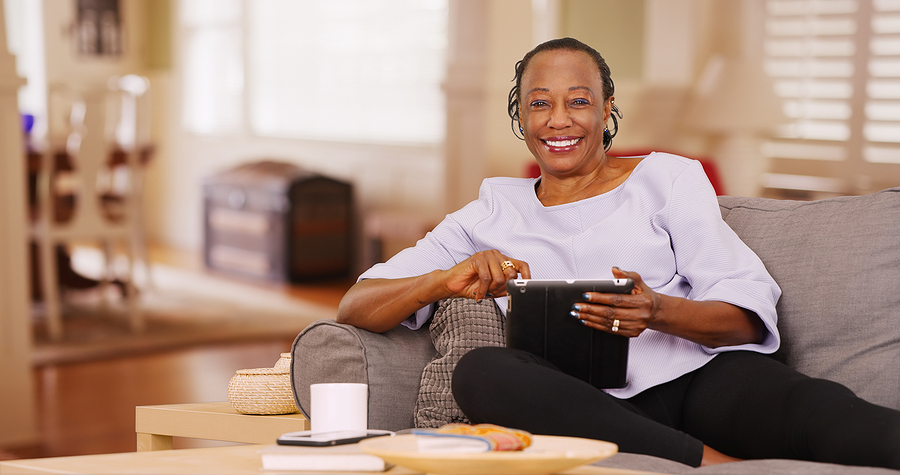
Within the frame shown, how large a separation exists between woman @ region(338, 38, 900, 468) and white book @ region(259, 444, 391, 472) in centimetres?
30

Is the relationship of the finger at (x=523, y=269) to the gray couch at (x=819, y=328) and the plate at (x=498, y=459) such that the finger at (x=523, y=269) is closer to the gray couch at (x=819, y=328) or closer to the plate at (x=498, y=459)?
the gray couch at (x=819, y=328)

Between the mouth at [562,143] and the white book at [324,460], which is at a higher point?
the mouth at [562,143]

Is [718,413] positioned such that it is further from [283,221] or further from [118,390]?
[283,221]

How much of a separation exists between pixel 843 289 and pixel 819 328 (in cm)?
7

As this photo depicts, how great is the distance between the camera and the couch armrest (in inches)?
60.0

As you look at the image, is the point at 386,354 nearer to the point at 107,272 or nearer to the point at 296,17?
the point at 107,272

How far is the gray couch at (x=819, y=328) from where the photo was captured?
1.50m

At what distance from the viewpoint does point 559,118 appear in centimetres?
160

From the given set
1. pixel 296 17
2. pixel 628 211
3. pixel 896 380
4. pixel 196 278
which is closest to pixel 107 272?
pixel 196 278

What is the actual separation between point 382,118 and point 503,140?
1385 mm

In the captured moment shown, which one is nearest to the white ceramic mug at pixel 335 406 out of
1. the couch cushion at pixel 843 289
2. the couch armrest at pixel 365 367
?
the couch armrest at pixel 365 367

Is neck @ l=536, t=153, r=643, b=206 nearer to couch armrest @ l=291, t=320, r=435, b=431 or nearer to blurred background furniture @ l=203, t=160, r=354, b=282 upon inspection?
couch armrest @ l=291, t=320, r=435, b=431

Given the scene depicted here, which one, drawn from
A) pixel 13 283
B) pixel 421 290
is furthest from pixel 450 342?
pixel 13 283

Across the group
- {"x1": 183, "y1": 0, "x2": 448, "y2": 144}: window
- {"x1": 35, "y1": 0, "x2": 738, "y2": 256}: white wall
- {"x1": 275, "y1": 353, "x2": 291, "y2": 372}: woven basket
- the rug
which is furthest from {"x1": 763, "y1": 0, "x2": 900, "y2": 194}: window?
{"x1": 275, "y1": 353, "x2": 291, "y2": 372}: woven basket
